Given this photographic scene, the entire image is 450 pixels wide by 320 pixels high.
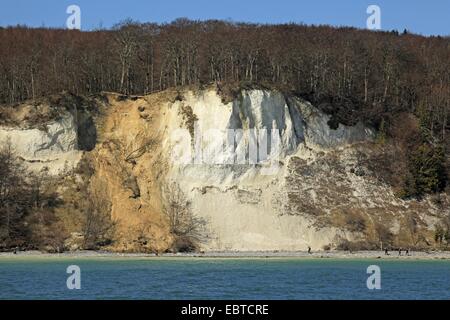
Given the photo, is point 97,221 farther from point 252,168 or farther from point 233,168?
point 252,168

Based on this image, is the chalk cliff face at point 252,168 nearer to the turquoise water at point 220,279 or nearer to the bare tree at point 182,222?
the bare tree at point 182,222

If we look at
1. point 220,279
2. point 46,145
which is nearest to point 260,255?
point 220,279

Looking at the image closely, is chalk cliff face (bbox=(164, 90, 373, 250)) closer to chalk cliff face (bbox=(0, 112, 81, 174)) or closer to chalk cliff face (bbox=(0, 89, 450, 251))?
chalk cliff face (bbox=(0, 89, 450, 251))

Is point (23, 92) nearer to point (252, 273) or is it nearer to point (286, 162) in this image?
point (286, 162)

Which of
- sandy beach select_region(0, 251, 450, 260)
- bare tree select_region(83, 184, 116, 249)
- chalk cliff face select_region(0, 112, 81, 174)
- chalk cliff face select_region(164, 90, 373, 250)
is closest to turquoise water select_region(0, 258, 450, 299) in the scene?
sandy beach select_region(0, 251, 450, 260)

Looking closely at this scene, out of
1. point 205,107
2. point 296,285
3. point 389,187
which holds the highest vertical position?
point 205,107
